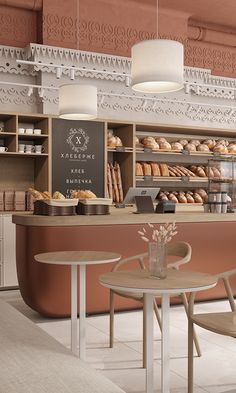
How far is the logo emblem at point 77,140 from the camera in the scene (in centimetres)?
695

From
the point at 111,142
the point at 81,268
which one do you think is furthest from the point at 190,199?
the point at 81,268

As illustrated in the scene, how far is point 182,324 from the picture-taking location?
178 inches

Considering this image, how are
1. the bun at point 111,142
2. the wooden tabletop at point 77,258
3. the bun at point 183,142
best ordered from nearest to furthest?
the wooden tabletop at point 77,258, the bun at point 111,142, the bun at point 183,142

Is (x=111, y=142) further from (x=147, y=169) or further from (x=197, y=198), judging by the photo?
(x=197, y=198)

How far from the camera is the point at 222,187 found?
554cm

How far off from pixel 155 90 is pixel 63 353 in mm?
2678

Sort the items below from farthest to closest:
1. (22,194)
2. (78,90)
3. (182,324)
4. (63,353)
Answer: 1. (22,194)
2. (78,90)
3. (182,324)
4. (63,353)

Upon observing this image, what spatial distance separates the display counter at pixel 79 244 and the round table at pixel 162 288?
201 centimetres

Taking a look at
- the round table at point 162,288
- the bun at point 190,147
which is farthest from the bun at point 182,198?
the round table at point 162,288

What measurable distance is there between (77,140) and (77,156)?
22 centimetres

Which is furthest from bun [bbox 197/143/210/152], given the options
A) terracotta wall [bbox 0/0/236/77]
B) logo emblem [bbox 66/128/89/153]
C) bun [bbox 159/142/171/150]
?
logo emblem [bbox 66/128/89/153]

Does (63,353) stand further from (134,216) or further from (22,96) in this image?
(22,96)

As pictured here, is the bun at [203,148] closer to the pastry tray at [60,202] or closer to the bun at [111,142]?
the bun at [111,142]

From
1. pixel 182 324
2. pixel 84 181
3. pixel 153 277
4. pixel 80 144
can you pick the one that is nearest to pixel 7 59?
pixel 80 144
